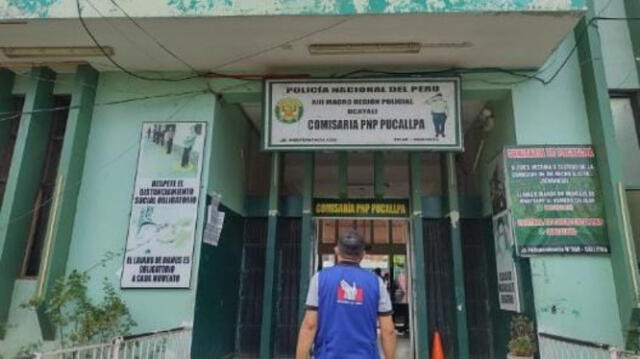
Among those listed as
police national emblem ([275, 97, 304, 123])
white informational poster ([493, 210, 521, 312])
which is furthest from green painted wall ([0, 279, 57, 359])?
white informational poster ([493, 210, 521, 312])

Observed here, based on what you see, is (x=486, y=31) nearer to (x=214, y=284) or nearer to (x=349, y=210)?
(x=349, y=210)

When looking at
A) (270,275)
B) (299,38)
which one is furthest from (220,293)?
(299,38)

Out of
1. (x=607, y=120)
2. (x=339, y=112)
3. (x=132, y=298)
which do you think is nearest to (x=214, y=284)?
(x=132, y=298)

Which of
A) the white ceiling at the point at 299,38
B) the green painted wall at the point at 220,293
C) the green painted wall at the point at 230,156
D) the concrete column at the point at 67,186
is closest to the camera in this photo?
the white ceiling at the point at 299,38

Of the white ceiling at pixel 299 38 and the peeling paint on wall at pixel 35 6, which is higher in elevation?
the peeling paint on wall at pixel 35 6

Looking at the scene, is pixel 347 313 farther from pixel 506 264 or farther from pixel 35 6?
pixel 35 6

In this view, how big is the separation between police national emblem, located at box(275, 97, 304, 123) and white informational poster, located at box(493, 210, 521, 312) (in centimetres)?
356

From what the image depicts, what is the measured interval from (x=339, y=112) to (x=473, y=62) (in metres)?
2.21

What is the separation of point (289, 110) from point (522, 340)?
4679 millimetres

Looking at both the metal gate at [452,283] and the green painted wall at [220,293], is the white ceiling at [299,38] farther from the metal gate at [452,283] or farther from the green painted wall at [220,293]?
the metal gate at [452,283]

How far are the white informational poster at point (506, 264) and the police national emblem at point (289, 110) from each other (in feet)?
11.7

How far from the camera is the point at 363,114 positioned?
7430 mm

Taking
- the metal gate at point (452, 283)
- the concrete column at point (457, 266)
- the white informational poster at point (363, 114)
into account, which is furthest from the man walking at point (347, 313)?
the metal gate at point (452, 283)

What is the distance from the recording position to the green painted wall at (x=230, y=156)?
7.77m
